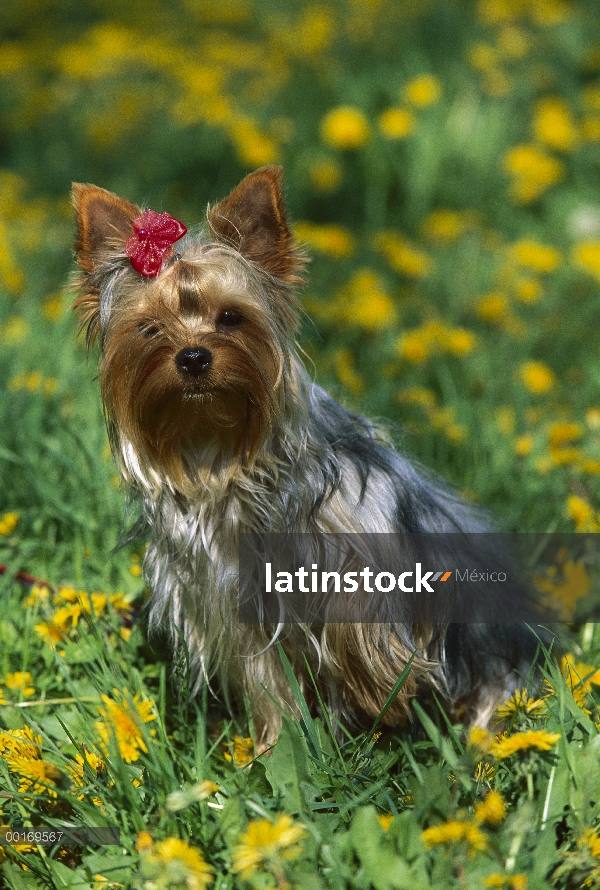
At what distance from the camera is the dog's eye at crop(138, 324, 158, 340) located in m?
2.36

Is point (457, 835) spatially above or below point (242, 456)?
below

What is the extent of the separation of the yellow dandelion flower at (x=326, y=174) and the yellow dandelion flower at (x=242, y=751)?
4583 millimetres

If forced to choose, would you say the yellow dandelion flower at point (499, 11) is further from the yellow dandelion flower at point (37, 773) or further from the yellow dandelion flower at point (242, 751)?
the yellow dandelion flower at point (37, 773)

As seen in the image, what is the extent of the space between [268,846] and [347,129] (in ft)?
17.1

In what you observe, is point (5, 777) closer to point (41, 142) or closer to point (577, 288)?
A: point (577, 288)

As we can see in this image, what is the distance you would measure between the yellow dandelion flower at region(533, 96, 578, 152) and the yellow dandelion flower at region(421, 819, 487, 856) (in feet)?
19.1

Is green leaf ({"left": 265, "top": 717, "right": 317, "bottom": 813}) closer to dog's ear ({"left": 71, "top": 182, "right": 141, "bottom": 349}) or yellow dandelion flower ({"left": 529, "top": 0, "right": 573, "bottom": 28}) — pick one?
dog's ear ({"left": 71, "top": 182, "right": 141, "bottom": 349})

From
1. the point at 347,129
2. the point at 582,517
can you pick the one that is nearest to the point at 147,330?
the point at 582,517

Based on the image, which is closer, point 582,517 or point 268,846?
point 268,846

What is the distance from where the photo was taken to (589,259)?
18.1 ft

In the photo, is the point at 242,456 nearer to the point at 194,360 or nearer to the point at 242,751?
the point at 194,360

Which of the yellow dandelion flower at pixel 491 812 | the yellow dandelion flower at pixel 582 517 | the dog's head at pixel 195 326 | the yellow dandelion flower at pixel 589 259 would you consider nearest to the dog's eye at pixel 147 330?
the dog's head at pixel 195 326

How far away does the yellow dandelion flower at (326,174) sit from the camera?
6.38m

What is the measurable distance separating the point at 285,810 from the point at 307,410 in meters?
1.02
